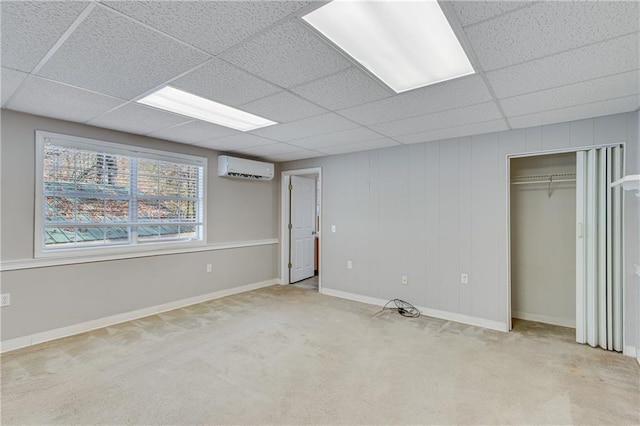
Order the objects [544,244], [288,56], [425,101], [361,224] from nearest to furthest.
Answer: [288,56] < [425,101] < [544,244] < [361,224]

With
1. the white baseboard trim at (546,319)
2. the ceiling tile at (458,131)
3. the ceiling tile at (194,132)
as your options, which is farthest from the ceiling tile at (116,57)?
the white baseboard trim at (546,319)

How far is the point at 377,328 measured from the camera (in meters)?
3.48

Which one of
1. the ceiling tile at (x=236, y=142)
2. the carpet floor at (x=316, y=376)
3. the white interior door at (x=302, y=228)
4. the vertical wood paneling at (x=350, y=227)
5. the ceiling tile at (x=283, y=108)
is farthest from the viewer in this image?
the white interior door at (x=302, y=228)

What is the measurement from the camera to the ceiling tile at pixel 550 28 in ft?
4.63

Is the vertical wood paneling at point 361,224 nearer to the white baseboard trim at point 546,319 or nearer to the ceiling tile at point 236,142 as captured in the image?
the ceiling tile at point 236,142

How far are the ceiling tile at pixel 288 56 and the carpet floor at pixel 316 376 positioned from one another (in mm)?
2225

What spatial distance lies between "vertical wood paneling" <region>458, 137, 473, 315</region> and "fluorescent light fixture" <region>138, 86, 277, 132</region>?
2318 mm

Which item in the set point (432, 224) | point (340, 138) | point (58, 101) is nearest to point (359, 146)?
point (340, 138)

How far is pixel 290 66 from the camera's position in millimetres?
1968

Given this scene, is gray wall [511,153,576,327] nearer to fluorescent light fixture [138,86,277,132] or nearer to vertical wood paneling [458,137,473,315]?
vertical wood paneling [458,137,473,315]

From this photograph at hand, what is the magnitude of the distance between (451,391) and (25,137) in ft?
14.3

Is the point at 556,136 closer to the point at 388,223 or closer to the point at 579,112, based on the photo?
the point at 579,112

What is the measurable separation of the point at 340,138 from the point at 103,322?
3458 millimetres

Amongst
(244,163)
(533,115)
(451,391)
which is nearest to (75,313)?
(244,163)
